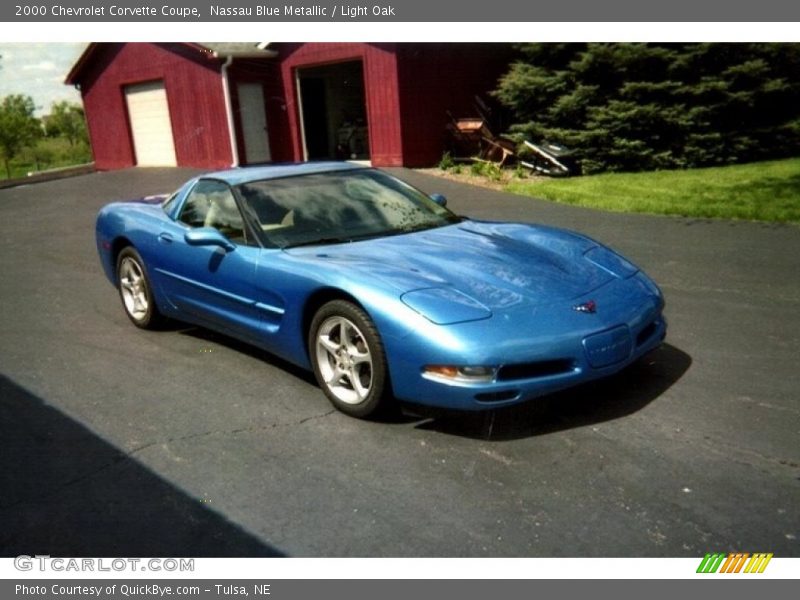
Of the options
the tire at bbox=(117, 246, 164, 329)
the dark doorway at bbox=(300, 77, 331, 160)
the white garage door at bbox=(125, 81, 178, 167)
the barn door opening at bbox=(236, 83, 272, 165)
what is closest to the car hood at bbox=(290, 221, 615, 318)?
the tire at bbox=(117, 246, 164, 329)

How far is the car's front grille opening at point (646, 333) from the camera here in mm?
3770

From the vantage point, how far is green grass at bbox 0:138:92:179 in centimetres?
3702

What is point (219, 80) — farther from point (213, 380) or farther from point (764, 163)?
point (213, 380)

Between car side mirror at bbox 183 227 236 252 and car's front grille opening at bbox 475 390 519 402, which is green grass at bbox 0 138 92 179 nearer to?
car side mirror at bbox 183 227 236 252

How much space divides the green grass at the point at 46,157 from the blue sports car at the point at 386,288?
3480 centimetres

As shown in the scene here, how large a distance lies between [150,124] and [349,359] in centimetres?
2033

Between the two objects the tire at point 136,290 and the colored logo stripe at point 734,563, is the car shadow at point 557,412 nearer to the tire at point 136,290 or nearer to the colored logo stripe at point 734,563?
the colored logo stripe at point 734,563

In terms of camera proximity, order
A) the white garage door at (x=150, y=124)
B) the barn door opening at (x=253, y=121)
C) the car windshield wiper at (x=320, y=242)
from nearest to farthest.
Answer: the car windshield wiper at (x=320, y=242) → the barn door opening at (x=253, y=121) → the white garage door at (x=150, y=124)

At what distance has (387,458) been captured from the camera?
3.41 m

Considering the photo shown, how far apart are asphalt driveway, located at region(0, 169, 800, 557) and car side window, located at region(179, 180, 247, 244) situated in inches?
34.6

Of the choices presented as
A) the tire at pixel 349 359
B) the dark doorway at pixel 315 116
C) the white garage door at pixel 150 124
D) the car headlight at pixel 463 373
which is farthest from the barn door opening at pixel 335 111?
the car headlight at pixel 463 373
